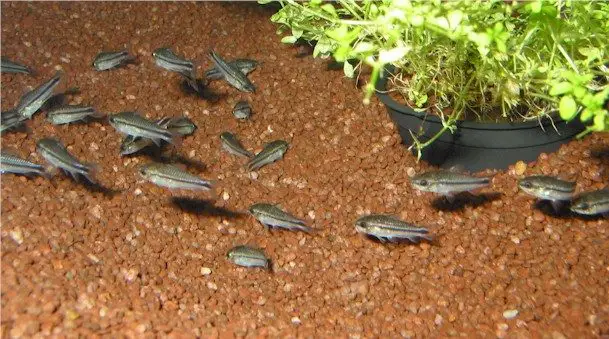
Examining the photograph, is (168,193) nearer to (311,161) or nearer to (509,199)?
(311,161)

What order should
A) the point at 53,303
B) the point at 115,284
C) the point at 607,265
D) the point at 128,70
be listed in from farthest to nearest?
the point at 128,70
the point at 607,265
the point at 115,284
the point at 53,303

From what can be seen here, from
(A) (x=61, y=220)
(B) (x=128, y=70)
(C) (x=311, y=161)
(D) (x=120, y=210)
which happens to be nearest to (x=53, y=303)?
(A) (x=61, y=220)

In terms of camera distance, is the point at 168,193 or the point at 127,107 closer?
the point at 168,193

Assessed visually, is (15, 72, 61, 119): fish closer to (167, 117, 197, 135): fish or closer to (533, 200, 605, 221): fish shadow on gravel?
Result: (167, 117, 197, 135): fish

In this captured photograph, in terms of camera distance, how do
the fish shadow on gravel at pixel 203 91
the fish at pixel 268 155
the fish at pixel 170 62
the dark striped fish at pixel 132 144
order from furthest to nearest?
the fish shadow on gravel at pixel 203 91 < the fish at pixel 170 62 < the fish at pixel 268 155 < the dark striped fish at pixel 132 144

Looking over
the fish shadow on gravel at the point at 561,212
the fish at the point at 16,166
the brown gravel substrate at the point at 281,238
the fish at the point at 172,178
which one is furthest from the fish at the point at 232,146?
the fish shadow on gravel at the point at 561,212

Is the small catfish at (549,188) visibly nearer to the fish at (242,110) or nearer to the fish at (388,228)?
the fish at (388,228)
